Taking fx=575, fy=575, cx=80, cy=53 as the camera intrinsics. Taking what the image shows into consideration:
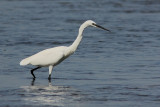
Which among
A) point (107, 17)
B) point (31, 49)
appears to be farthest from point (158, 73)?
point (107, 17)

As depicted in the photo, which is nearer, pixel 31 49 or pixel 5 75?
pixel 5 75

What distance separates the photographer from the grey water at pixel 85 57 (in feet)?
37.0

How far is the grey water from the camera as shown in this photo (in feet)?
37.0

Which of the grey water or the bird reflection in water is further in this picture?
the grey water

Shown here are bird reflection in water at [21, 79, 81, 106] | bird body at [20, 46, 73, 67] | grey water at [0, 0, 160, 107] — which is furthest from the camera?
bird body at [20, 46, 73, 67]

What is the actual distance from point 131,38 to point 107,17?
6458 millimetres

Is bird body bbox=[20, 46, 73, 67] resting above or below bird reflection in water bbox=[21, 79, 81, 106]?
above

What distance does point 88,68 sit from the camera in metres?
14.8

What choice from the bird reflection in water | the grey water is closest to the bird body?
the grey water

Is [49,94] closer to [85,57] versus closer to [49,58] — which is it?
[49,58]

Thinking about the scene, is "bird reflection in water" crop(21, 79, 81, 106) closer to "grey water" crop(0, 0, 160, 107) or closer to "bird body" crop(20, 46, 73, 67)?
"grey water" crop(0, 0, 160, 107)

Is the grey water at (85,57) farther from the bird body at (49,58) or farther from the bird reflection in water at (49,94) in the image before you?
Result: the bird body at (49,58)

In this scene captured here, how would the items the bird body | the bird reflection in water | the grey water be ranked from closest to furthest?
the bird reflection in water
the grey water
the bird body

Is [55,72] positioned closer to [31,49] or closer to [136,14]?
[31,49]
